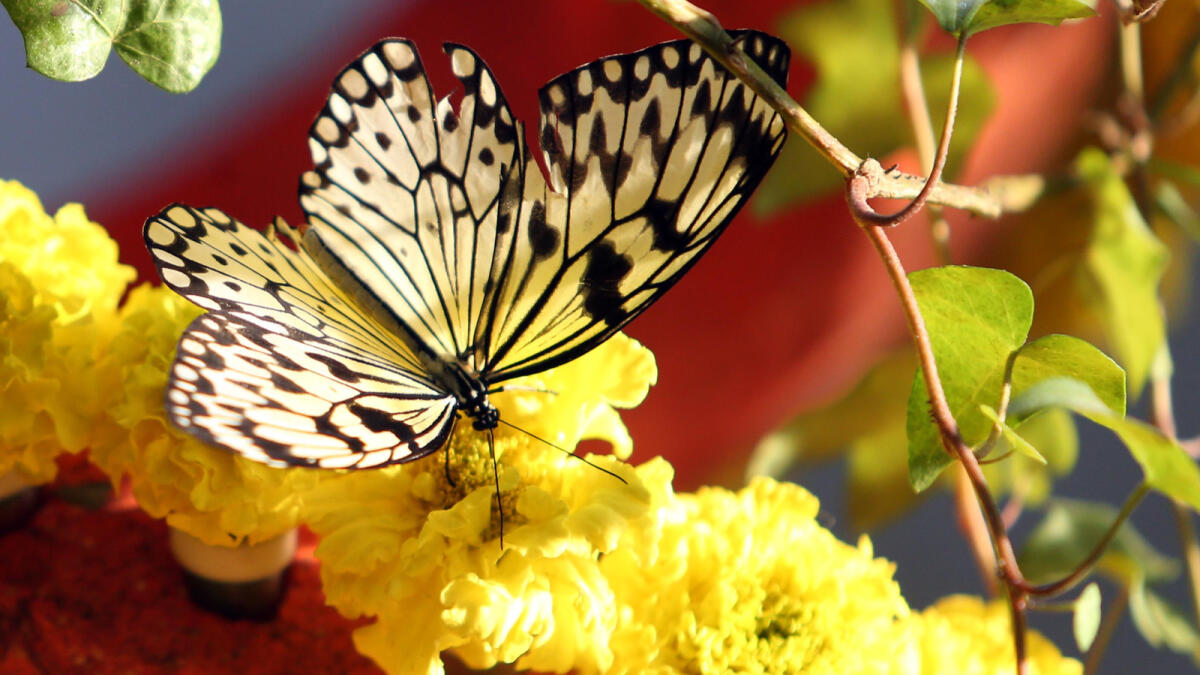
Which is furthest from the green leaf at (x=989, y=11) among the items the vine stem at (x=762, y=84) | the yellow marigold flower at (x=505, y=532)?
the yellow marigold flower at (x=505, y=532)

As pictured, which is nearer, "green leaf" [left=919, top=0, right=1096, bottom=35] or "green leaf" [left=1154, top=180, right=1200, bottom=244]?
"green leaf" [left=919, top=0, right=1096, bottom=35]

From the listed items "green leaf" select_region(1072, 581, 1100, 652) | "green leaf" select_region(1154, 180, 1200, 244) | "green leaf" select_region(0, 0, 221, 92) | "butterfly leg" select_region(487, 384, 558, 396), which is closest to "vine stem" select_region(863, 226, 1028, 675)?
"green leaf" select_region(1072, 581, 1100, 652)

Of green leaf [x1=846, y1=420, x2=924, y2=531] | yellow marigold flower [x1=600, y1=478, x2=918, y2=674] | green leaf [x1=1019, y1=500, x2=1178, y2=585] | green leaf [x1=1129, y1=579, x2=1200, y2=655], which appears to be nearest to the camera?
yellow marigold flower [x1=600, y1=478, x2=918, y2=674]

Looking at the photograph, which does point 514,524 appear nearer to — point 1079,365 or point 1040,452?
point 1079,365

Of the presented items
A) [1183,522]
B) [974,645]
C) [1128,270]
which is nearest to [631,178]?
[974,645]

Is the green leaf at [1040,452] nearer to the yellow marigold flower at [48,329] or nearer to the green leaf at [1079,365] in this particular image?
the green leaf at [1079,365]

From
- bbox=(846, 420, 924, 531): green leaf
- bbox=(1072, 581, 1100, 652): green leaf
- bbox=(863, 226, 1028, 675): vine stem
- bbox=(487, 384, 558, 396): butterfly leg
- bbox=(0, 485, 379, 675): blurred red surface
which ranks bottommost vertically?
bbox=(0, 485, 379, 675): blurred red surface

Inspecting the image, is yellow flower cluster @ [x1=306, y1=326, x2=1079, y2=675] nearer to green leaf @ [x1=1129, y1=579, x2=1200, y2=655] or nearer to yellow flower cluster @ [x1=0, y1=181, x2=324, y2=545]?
yellow flower cluster @ [x1=0, y1=181, x2=324, y2=545]
